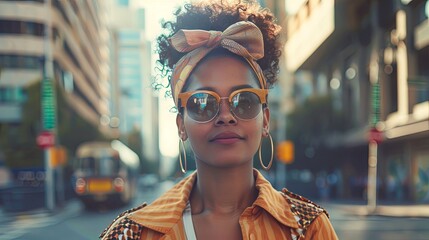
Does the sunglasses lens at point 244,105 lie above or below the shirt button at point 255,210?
above

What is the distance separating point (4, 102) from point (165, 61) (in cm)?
3782

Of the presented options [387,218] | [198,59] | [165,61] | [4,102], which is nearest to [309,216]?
[198,59]

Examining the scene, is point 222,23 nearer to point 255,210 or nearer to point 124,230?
point 255,210

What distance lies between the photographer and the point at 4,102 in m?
37.7

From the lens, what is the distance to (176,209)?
6.26ft

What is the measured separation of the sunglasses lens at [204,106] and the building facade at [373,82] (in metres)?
18.3

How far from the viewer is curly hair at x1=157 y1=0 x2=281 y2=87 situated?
2.12m

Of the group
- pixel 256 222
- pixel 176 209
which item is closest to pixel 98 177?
pixel 176 209

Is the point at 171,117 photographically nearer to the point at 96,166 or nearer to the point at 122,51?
the point at 96,166

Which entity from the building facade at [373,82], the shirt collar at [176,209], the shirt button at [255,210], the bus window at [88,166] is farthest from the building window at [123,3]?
the shirt button at [255,210]

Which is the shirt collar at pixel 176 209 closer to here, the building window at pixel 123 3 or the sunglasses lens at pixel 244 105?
the sunglasses lens at pixel 244 105

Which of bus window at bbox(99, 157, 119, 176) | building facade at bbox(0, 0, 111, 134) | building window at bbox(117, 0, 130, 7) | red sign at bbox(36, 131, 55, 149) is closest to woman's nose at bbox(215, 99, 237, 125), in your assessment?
building facade at bbox(0, 0, 111, 134)

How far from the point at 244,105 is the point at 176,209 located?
400 mm

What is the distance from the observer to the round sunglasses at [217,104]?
1.93m
